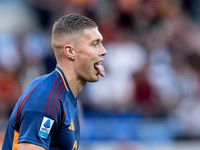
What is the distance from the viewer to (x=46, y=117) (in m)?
2.22

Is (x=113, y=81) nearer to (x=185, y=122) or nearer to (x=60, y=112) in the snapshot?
(x=185, y=122)

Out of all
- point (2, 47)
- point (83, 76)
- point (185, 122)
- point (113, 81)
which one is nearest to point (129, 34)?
point (113, 81)

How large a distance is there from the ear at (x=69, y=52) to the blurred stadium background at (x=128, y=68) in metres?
4.52

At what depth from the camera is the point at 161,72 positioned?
305 inches

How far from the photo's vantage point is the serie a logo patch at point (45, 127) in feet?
7.19

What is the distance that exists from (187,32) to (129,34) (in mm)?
1428

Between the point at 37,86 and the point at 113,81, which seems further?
the point at 113,81

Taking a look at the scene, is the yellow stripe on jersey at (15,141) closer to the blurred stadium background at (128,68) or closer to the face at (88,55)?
the face at (88,55)

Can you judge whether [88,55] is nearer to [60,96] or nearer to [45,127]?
[60,96]

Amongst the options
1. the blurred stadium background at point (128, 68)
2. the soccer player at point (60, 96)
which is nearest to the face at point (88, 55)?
the soccer player at point (60, 96)

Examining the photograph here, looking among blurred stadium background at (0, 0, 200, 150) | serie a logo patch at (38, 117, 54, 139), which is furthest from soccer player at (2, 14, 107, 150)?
blurred stadium background at (0, 0, 200, 150)

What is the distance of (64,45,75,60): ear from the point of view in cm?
265

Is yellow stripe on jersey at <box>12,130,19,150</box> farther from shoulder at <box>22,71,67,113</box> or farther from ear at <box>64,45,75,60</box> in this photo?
ear at <box>64,45,75,60</box>

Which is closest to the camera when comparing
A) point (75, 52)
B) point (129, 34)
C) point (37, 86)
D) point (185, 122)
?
point (37, 86)
